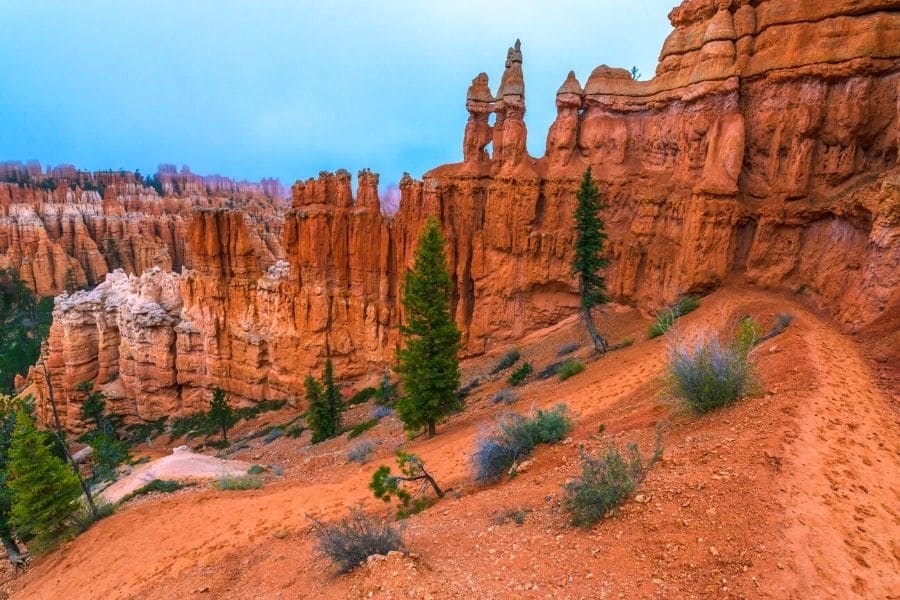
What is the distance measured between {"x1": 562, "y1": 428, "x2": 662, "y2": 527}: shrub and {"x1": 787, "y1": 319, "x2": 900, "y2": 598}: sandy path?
1.71 meters

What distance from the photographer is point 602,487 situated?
607cm

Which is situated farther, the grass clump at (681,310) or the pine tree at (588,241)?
the pine tree at (588,241)

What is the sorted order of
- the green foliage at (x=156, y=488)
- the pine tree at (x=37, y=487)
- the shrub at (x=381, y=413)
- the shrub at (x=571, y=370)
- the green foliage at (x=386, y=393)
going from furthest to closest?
the green foliage at (x=386, y=393) < the shrub at (x=381, y=413) < the shrub at (x=571, y=370) < the green foliage at (x=156, y=488) < the pine tree at (x=37, y=487)

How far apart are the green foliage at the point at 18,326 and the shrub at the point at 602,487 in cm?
4861

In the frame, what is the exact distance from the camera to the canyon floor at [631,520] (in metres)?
4.94

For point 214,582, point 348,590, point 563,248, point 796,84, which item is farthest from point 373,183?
point 348,590

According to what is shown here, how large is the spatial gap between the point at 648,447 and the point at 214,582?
28.4ft

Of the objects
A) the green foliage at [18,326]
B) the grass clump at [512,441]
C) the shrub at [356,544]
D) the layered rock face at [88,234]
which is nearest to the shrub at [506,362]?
the grass clump at [512,441]

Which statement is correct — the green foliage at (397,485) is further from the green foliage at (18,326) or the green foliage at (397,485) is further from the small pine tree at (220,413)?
the green foliage at (18,326)

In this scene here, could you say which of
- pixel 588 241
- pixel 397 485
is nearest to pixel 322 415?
pixel 397 485

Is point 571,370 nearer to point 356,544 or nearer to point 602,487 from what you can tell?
point 602,487

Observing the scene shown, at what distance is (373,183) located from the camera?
29422 mm

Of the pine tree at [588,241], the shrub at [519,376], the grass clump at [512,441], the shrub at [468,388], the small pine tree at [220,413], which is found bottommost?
the small pine tree at [220,413]

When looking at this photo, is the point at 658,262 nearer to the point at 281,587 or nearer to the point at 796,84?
the point at 796,84
